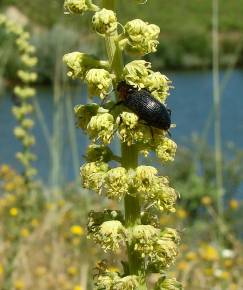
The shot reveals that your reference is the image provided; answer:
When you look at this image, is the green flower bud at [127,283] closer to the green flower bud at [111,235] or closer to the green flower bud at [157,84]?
the green flower bud at [111,235]

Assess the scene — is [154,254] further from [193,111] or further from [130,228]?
[193,111]

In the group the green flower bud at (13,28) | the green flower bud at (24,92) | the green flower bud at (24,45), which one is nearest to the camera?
the green flower bud at (13,28)

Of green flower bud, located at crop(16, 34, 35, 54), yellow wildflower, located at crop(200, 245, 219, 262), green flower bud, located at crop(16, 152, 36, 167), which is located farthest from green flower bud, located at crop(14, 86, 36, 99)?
yellow wildflower, located at crop(200, 245, 219, 262)

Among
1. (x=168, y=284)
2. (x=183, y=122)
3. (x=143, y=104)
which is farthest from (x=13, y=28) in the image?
(x=183, y=122)

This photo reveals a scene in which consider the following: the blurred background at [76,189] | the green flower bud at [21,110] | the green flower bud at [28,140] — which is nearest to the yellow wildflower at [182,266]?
the blurred background at [76,189]

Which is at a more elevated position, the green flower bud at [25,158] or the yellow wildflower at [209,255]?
the green flower bud at [25,158]

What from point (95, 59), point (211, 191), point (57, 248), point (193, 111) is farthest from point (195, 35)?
point (95, 59)

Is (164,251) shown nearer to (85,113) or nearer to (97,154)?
(97,154)
